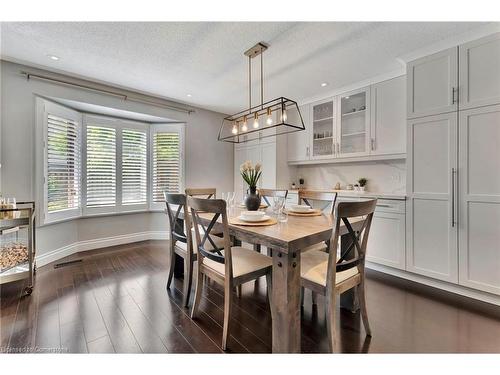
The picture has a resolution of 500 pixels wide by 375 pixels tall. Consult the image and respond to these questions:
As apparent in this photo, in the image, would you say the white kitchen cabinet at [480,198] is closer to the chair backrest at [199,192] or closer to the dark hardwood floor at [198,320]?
the dark hardwood floor at [198,320]

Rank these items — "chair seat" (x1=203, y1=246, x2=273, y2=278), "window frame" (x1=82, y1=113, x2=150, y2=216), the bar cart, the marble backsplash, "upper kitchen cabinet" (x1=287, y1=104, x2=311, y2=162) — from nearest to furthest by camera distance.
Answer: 1. "chair seat" (x1=203, y1=246, x2=273, y2=278)
2. the bar cart
3. the marble backsplash
4. "window frame" (x1=82, y1=113, x2=150, y2=216)
5. "upper kitchen cabinet" (x1=287, y1=104, x2=311, y2=162)

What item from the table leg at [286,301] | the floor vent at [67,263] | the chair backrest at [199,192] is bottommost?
the floor vent at [67,263]

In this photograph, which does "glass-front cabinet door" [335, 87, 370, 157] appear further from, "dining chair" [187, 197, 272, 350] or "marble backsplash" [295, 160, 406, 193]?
"dining chair" [187, 197, 272, 350]

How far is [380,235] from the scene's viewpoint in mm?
2785

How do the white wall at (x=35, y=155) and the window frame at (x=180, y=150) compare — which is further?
the window frame at (x=180, y=150)

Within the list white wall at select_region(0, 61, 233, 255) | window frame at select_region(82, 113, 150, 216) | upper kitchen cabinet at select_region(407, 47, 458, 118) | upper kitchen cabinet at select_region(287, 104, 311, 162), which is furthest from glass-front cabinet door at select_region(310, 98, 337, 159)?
window frame at select_region(82, 113, 150, 216)

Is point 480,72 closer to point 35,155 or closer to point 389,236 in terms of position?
point 389,236

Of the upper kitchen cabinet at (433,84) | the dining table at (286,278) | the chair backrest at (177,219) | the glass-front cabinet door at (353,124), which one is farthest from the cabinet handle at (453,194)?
the chair backrest at (177,219)

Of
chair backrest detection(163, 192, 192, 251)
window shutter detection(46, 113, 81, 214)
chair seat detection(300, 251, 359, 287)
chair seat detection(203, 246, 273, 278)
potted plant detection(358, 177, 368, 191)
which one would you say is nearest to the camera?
chair seat detection(300, 251, 359, 287)

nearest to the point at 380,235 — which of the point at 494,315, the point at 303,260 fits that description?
the point at 494,315

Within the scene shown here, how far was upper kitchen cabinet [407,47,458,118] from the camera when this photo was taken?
7.37 ft

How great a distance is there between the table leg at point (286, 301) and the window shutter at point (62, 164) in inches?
130

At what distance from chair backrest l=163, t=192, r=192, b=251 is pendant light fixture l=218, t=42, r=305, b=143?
927 millimetres

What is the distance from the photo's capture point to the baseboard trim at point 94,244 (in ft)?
9.89
